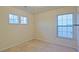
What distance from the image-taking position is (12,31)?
150 centimetres

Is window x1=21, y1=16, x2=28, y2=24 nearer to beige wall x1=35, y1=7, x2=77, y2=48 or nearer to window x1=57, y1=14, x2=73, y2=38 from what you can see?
beige wall x1=35, y1=7, x2=77, y2=48

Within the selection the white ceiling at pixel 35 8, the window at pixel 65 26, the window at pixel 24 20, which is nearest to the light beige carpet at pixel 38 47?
the window at pixel 65 26

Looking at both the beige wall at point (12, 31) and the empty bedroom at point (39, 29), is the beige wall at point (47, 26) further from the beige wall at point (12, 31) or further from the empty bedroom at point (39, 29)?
the beige wall at point (12, 31)

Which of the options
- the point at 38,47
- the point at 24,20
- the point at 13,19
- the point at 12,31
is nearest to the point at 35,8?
the point at 24,20

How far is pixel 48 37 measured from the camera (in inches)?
60.7

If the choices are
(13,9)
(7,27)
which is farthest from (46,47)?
(13,9)

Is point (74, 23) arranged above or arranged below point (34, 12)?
below

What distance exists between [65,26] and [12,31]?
810mm

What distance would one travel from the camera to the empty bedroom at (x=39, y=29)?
147 centimetres

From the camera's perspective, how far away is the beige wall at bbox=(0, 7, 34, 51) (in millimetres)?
1469

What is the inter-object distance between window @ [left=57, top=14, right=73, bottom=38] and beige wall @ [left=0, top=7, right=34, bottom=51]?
16.6 inches
